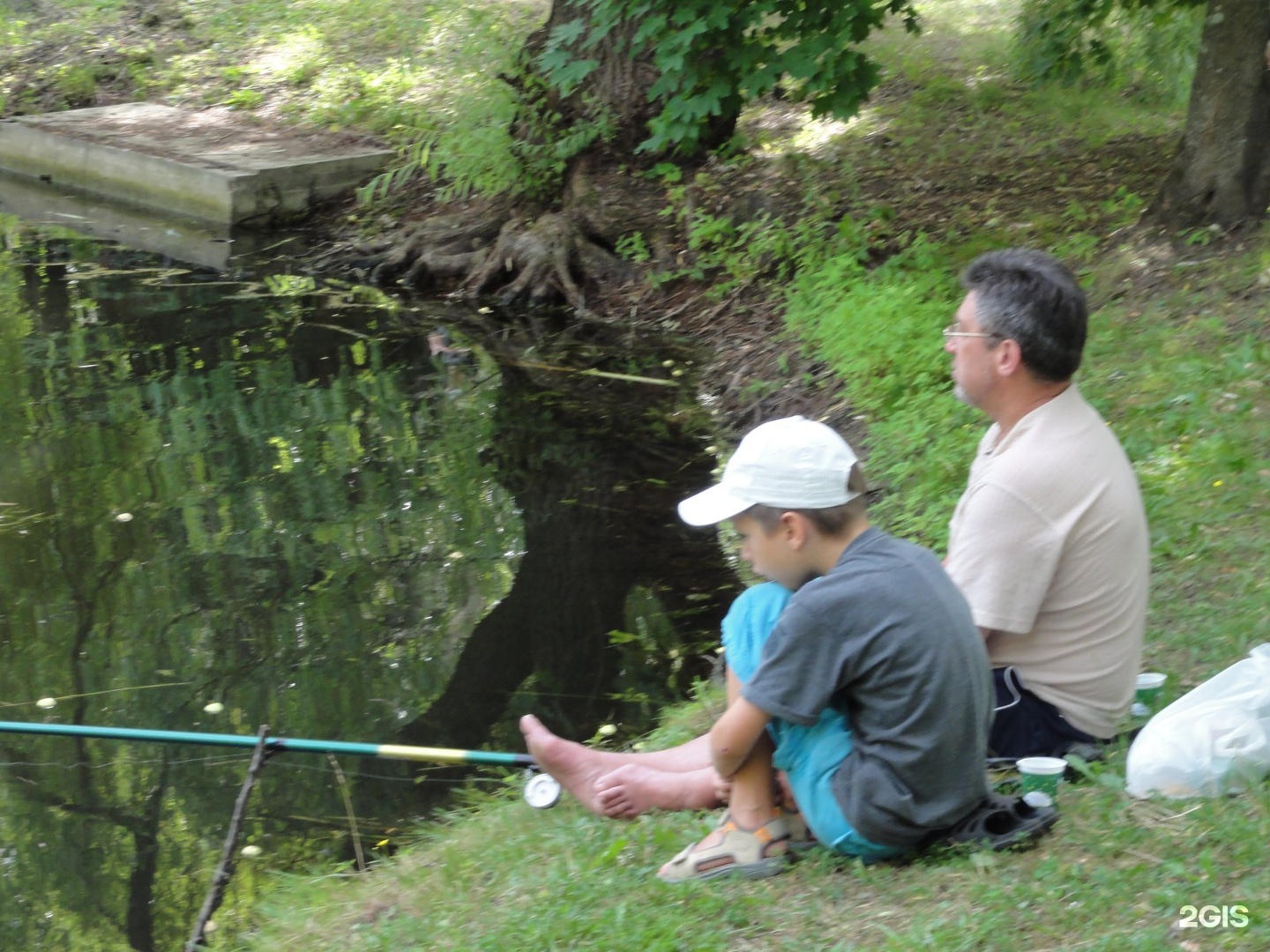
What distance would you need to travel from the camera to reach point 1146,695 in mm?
3229

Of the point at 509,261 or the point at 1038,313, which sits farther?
the point at 509,261

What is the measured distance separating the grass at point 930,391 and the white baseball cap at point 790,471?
0.74 metres

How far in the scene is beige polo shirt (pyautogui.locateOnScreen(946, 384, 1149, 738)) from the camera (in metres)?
2.79

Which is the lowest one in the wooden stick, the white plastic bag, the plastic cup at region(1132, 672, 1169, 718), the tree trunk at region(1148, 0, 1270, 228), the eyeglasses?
the wooden stick

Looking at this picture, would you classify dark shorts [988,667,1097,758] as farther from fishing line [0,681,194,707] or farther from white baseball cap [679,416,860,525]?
fishing line [0,681,194,707]

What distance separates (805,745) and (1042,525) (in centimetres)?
66

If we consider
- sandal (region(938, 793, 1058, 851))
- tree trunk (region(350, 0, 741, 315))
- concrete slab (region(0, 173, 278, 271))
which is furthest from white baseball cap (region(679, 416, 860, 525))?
concrete slab (region(0, 173, 278, 271))

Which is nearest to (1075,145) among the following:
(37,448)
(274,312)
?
(274,312)

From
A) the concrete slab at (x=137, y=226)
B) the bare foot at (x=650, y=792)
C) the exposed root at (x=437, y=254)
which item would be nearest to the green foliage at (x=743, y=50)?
the exposed root at (x=437, y=254)

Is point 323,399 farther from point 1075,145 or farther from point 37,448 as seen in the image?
point 1075,145

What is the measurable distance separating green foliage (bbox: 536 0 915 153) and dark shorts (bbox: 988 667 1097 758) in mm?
5036

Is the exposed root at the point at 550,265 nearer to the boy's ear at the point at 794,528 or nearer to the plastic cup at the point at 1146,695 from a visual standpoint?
the plastic cup at the point at 1146,695

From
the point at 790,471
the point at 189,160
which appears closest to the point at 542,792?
the point at 790,471

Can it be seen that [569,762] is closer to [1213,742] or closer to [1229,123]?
[1213,742]
